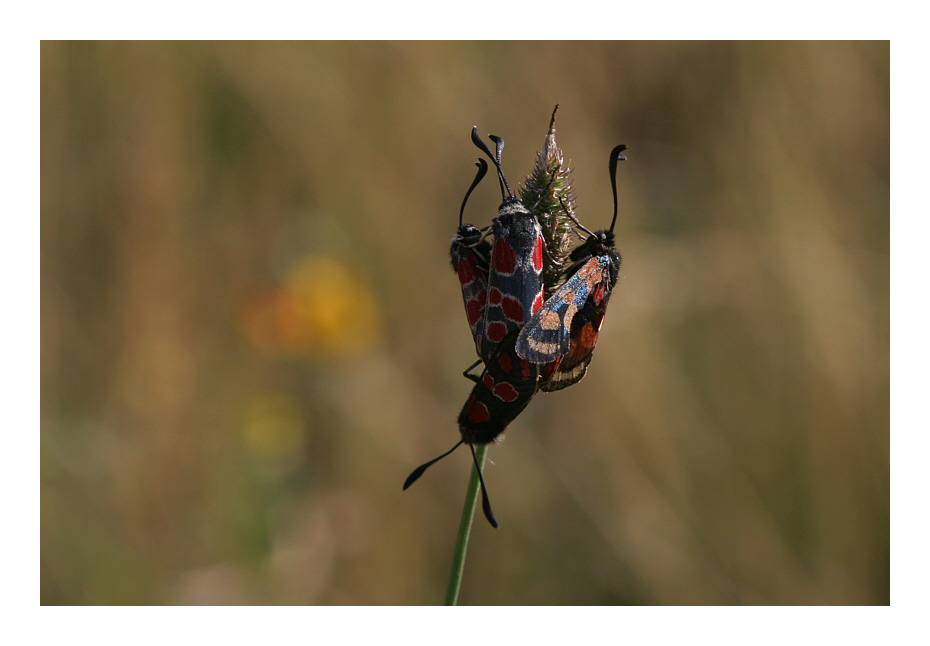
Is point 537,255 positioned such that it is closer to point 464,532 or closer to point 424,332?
point 464,532

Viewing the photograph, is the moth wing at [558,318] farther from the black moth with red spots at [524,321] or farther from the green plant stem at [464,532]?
the green plant stem at [464,532]

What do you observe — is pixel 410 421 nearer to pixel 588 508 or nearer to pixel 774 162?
pixel 588 508

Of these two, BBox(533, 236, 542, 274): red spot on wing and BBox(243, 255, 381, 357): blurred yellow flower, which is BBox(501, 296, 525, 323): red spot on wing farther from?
BBox(243, 255, 381, 357): blurred yellow flower

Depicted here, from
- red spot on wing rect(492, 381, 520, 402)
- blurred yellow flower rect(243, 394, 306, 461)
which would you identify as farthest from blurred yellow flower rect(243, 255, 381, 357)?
red spot on wing rect(492, 381, 520, 402)

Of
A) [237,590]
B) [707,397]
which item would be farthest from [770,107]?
[237,590]

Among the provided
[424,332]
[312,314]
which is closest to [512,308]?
[312,314]

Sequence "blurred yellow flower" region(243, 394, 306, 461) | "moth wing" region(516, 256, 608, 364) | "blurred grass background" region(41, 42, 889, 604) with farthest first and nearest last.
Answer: "blurred grass background" region(41, 42, 889, 604), "blurred yellow flower" region(243, 394, 306, 461), "moth wing" region(516, 256, 608, 364)

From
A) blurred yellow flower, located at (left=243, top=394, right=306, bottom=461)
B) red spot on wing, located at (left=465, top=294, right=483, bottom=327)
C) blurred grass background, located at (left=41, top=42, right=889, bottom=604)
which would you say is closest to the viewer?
red spot on wing, located at (left=465, top=294, right=483, bottom=327)
